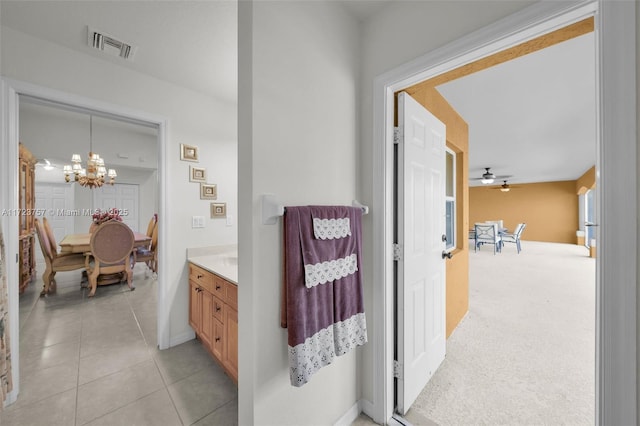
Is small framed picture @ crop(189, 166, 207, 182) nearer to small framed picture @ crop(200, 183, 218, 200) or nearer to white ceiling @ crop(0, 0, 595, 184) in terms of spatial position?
small framed picture @ crop(200, 183, 218, 200)

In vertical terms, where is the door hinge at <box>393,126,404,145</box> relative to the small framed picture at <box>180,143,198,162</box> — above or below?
below

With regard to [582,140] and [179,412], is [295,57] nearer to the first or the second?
[179,412]

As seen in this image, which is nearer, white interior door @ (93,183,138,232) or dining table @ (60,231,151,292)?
dining table @ (60,231,151,292)

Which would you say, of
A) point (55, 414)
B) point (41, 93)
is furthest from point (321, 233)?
point (41, 93)

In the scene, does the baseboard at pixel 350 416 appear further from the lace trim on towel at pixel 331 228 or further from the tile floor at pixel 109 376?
the lace trim on towel at pixel 331 228

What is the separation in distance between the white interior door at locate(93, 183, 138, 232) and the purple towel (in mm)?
4461

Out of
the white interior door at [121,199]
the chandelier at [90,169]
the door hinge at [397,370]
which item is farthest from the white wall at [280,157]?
the white interior door at [121,199]

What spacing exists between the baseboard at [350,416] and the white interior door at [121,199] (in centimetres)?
458

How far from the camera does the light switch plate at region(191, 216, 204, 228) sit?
245 centimetres

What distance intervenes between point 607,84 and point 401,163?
847 millimetres

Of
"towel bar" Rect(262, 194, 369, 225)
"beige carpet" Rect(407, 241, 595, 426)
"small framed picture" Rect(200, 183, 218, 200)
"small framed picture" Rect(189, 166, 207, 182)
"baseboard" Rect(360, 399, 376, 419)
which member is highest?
"small framed picture" Rect(189, 166, 207, 182)

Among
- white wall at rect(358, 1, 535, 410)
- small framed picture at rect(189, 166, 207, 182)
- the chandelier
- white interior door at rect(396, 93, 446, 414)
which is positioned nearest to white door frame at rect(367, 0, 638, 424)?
white wall at rect(358, 1, 535, 410)

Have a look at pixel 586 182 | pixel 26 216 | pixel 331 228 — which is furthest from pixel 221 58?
pixel 586 182

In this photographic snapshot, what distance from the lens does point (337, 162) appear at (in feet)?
4.68
